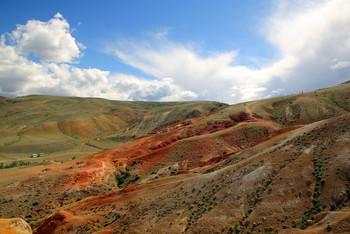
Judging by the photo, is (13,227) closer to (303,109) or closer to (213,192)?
(213,192)

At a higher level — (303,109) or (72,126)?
(72,126)

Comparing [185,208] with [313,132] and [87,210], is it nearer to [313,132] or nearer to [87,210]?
[87,210]

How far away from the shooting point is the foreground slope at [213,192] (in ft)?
55.3

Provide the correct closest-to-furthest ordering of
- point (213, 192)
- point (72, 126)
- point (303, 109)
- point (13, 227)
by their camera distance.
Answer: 1. point (13, 227)
2. point (213, 192)
3. point (303, 109)
4. point (72, 126)

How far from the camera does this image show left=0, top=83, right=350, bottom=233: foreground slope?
1686 centimetres

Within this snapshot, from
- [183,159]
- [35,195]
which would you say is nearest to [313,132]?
[183,159]

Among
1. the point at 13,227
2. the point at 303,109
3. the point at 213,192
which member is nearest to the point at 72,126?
the point at 303,109

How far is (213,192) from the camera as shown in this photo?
2297 centimetres

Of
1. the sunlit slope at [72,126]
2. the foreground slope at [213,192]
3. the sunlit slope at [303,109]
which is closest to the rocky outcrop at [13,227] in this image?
the foreground slope at [213,192]

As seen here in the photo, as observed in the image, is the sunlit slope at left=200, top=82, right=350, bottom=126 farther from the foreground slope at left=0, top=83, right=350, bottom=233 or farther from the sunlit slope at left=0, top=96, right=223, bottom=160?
the sunlit slope at left=0, top=96, right=223, bottom=160

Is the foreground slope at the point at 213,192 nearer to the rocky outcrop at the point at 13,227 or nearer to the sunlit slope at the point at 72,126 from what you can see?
the rocky outcrop at the point at 13,227

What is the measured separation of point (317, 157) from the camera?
21453 mm

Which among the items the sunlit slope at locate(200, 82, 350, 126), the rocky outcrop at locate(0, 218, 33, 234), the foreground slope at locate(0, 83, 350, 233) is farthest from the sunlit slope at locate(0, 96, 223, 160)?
the rocky outcrop at locate(0, 218, 33, 234)

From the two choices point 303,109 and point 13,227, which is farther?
point 303,109
